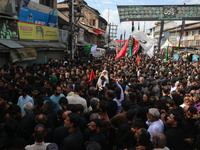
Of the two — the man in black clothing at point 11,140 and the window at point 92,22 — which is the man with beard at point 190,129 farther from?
the window at point 92,22

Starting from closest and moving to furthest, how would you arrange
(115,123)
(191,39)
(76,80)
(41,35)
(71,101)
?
1. (115,123)
2. (71,101)
3. (76,80)
4. (41,35)
5. (191,39)

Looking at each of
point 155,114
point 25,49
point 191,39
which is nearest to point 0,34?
point 25,49

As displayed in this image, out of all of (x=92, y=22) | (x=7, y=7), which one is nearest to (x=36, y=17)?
(x=7, y=7)

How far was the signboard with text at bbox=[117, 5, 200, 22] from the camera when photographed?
75.0 feet

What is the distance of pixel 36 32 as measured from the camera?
14.7 m

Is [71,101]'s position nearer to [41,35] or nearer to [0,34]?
[0,34]

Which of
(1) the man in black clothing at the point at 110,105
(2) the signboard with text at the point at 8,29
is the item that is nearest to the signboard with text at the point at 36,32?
(2) the signboard with text at the point at 8,29

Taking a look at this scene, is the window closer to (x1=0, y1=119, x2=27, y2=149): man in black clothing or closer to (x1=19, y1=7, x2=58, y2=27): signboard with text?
(x1=19, y1=7, x2=58, y2=27): signboard with text

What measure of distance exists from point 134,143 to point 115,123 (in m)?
0.80

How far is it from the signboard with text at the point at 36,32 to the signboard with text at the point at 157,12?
393 inches

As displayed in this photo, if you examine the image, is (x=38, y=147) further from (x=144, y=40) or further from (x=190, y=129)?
(x=144, y=40)

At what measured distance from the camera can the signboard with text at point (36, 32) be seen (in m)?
12.9

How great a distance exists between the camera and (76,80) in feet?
23.8

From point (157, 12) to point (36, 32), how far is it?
51.1 ft
